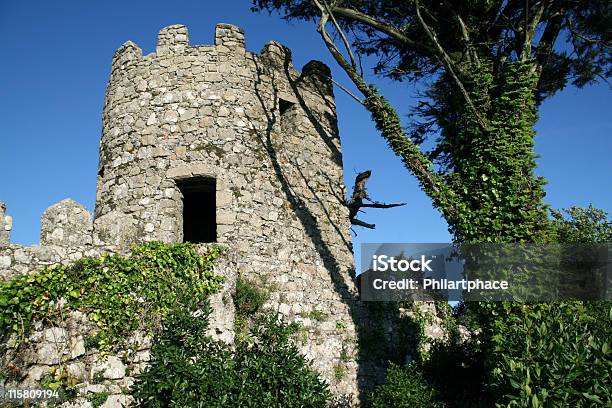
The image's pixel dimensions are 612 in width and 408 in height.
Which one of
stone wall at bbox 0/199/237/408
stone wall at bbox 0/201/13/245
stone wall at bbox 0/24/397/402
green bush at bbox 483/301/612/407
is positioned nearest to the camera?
green bush at bbox 483/301/612/407

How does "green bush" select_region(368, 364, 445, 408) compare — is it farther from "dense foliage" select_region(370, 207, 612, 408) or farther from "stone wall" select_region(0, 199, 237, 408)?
"stone wall" select_region(0, 199, 237, 408)

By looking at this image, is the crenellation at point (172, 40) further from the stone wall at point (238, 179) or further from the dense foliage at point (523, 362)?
the dense foliage at point (523, 362)

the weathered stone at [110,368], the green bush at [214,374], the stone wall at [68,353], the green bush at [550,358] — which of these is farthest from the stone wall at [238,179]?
the green bush at [550,358]

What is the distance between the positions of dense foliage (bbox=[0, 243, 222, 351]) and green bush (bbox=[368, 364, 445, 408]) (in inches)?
123

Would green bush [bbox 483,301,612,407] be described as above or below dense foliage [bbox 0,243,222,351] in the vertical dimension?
below

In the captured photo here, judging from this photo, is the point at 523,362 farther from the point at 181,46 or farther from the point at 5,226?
the point at 181,46

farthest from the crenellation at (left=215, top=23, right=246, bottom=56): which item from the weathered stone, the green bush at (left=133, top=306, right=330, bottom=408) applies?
the weathered stone

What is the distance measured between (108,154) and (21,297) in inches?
183

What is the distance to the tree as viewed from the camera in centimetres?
740

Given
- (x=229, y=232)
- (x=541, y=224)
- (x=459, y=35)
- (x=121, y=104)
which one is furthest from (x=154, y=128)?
(x=541, y=224)

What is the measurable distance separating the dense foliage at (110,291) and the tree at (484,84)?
3.97 m

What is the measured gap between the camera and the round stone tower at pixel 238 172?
8.82 m

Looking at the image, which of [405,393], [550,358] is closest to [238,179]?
[405,393]

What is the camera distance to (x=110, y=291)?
19.8ft
